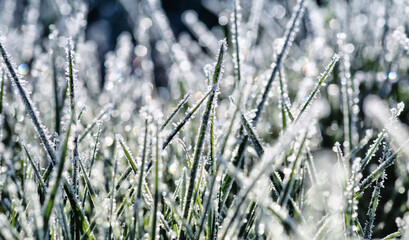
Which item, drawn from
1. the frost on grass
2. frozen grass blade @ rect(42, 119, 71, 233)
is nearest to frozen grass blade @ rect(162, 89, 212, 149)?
the frost on grass

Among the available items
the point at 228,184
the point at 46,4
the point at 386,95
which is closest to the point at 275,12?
the point at 386,95

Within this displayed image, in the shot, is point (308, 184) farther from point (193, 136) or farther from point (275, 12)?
point (275, 12)

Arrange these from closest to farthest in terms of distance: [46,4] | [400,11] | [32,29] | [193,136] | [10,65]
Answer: [10,65], [193,136], [400,11], [32,29], [46,4]

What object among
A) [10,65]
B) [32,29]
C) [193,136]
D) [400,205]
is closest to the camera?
[10,65]

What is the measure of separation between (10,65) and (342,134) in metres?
0.72

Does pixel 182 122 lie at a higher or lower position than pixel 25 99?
lower

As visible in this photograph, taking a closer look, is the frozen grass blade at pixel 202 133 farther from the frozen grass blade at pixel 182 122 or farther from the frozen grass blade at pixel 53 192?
the frozen grass blade at pixel 53 192

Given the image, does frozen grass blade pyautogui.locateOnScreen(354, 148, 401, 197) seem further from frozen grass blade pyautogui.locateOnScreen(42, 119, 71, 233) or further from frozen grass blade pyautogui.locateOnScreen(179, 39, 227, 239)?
frozen grass blade pyautogui.locateOnScreen(42, 119, 71, 233)

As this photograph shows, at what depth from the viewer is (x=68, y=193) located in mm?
515

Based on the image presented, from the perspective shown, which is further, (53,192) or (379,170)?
(379,170)

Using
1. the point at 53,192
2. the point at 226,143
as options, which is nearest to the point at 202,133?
the point at 226,143

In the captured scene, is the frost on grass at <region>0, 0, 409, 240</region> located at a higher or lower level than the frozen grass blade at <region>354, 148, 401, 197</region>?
higher

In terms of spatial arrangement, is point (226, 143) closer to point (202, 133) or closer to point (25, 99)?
point (202, 133)

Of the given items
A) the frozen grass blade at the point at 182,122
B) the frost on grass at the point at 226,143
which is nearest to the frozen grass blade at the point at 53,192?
the frost on grass at the point at 226,143
